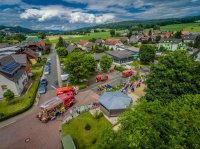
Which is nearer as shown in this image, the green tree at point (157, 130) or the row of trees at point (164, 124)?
the green tree at point (157, 130)

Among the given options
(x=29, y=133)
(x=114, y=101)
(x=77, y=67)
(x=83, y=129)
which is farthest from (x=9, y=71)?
(x=114, y=101)

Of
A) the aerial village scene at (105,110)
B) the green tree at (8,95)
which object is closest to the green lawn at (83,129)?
the aerial village scene at (105,110)

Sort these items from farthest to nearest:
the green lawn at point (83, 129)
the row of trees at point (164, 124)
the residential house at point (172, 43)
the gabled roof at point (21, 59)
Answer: the residential house at point (172, 43), the gabled roof at point (21, 59), the green lawn at point (83, 129), the row of trees at point (164, 124)

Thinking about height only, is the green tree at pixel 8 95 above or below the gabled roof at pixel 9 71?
below

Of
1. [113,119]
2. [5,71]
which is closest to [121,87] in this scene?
[113,119]

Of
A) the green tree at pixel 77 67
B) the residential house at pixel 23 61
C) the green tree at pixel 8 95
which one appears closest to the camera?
the green tree at pixel 8 95

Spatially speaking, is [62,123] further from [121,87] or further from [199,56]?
[199,56]

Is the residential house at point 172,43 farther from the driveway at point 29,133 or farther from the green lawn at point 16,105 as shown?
the driveway at point 29,133
